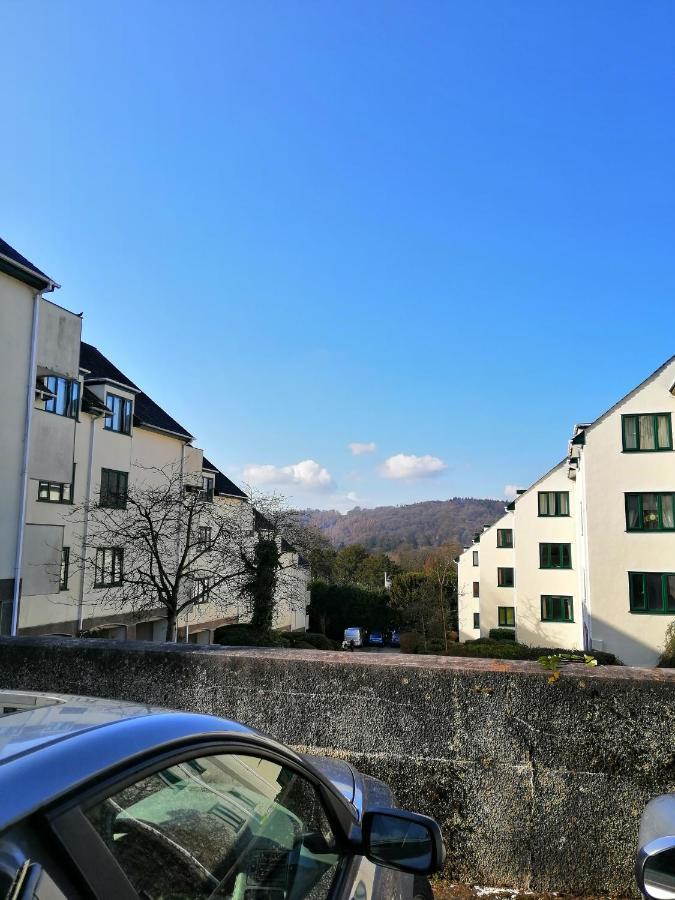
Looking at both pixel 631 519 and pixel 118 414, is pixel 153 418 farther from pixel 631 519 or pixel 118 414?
pixel 631 519

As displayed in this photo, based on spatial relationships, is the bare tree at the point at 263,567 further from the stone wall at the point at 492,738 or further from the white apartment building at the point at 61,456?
the stone wall at the point at 492,738

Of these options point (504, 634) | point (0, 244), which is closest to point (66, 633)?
point (0, 244)

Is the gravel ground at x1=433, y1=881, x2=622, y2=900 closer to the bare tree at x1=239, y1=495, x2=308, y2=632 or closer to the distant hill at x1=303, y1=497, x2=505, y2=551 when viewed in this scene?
the bare tree at x1=239, y1=495, x2=308, y2=632

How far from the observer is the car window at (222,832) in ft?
4.42

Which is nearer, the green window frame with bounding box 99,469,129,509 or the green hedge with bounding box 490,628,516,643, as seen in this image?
the green window frame with bounding box 99,469,129,509

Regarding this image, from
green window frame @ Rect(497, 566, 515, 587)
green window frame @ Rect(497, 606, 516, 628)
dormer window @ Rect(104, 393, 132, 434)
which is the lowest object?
green window frame @ Rect(497, 606, 516, 628)

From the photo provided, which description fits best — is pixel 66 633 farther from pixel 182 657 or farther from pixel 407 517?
pixel 407 517

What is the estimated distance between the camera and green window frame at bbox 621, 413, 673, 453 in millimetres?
26219

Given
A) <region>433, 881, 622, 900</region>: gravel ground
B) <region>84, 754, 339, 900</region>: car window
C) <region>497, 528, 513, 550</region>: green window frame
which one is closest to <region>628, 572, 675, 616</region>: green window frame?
<region>497, 528, 513, 550</region>: green window frame

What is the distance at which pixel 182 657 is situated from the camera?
174 inches

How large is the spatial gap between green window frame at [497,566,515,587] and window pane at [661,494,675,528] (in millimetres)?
18113

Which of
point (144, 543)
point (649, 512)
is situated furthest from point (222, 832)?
point (649, 512)

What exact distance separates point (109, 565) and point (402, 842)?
81.6 feet

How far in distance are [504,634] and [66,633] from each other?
29.0 meters
